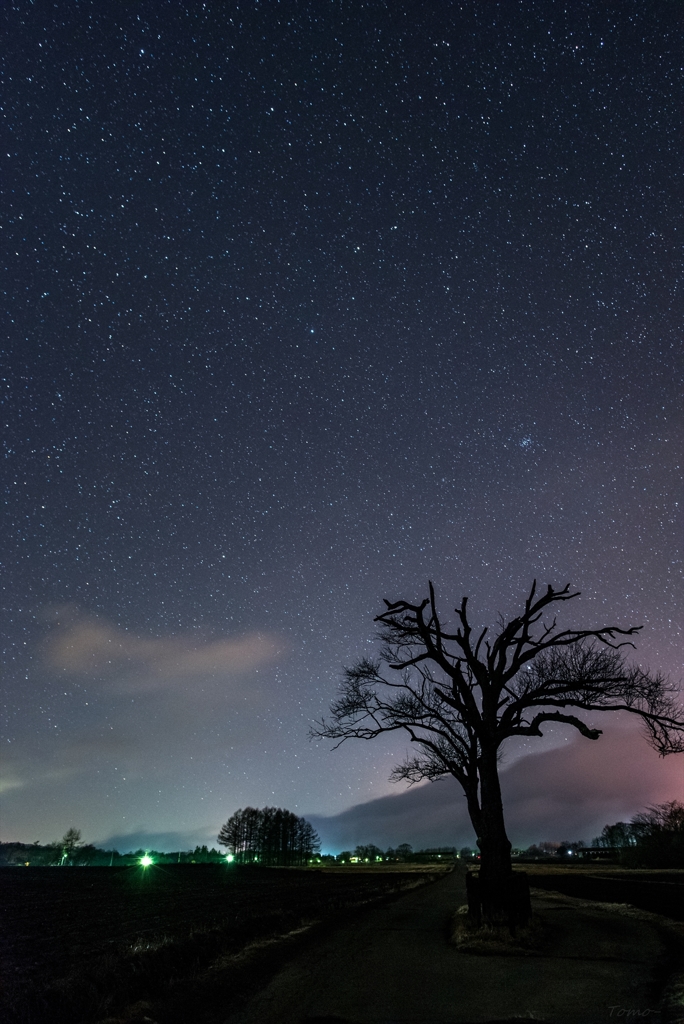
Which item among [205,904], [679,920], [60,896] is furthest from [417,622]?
[60,896]

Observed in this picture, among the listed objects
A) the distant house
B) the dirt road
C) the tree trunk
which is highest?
the tree trunk

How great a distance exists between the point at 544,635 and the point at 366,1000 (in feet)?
38.6

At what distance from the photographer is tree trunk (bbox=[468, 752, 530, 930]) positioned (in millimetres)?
16516

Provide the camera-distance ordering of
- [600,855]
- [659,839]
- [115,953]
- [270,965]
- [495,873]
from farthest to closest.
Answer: [600,855] → [659,839] → [495,873] → [115,953] → [270,965]

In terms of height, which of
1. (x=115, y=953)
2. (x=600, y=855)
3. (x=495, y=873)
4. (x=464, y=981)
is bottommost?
(x=600, y=855)

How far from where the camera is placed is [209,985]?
1179 cm

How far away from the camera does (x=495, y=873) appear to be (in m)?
17.4

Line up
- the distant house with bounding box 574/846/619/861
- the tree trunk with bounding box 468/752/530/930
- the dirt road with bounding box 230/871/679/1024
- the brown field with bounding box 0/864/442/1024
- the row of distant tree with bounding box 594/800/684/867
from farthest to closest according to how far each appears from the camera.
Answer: the distant house with bounding box 574/846/619/861
the row of distant tree with bounding box 594/800/684/867
the tree trunk with bounding box 468/752/530/930
the brown field with bounding box 0/864/442/1024
the dirt road with bounding box 230/871/679/1024

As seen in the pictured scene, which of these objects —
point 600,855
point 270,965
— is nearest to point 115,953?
point 270,965

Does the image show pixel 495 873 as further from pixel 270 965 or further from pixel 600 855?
pixel 600 855

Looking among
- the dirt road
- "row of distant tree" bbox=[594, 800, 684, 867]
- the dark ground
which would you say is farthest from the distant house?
the dirt road

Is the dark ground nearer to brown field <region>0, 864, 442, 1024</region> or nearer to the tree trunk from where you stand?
brown field <region>0, 864, 442, 1024</region>

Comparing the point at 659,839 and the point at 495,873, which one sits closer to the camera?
the point at 495,873

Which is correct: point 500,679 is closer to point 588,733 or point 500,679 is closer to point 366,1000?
point 588,733
